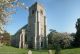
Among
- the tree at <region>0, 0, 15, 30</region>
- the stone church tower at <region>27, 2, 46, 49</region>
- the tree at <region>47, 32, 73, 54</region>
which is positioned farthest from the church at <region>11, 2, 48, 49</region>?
the tree at <region>0, 0, 15, 30</region>

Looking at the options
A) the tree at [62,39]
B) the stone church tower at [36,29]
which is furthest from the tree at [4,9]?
the stone church tower at [36,29]

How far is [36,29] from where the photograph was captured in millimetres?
70250

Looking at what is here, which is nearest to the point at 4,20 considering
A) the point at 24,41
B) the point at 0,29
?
the point at 0,29

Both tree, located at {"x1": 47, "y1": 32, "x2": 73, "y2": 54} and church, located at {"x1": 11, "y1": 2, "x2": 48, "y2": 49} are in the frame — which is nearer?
tree, located at {"x1": 47, "y1": 32, "x2": 73, "y2": 54}

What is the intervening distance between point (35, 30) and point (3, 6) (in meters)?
64.7

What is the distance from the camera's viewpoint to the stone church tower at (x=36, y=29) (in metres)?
69.5

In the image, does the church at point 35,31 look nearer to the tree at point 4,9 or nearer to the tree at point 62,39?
the tree at point 62,39

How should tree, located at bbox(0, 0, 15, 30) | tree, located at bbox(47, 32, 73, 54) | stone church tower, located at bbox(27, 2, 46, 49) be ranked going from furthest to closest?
stone church tower, located at bbox(27, 2, 46, 49) < tree, located at bbox(47, 32, 73, 54) < tree, located at bbox(0, 0, 15, 30)

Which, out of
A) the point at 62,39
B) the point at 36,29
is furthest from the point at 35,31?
the point at 62,39

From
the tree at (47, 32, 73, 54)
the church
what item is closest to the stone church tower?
the church

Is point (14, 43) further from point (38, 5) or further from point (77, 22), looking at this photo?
point (77, 22)

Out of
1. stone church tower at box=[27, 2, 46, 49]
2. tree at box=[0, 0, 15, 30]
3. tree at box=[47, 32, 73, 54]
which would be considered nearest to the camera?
tree at box=[0, 0, 15, 30]

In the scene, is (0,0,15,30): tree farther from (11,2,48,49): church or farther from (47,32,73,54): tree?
(11,2,48,49): church

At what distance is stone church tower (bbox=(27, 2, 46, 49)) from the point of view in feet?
228
